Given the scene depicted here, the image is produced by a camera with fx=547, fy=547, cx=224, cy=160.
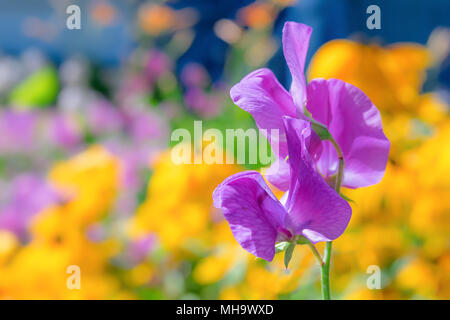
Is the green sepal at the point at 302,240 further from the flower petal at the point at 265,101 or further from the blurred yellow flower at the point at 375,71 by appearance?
the blurred yellow flower at the point at 375,71

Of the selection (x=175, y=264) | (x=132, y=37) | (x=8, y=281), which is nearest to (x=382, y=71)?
(x=175, y=264)

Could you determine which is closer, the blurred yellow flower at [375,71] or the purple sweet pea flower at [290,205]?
the purple sweet pea flower at [290,205]

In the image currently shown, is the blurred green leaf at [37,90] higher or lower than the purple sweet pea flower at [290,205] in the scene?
higher

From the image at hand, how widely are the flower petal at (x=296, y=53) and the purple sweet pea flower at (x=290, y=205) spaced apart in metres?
0.02

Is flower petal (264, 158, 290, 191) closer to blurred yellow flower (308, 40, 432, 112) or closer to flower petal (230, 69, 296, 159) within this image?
flower petal (230, 69, 296, 159)

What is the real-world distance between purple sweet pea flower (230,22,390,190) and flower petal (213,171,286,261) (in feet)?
0.06

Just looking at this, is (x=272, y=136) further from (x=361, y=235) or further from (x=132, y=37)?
(x=132, y=37)

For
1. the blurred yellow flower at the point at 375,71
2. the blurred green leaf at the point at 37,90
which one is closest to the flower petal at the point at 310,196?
the blurred yellow flower at the point at 375,71

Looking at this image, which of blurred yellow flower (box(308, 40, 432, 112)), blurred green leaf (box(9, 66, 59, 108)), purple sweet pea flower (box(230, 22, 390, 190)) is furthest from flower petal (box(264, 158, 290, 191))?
blurred green leaf (box(9, 66, 59, 108))

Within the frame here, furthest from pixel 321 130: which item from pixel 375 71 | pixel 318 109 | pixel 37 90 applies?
pixel 37 90

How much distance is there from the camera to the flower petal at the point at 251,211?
0.63ft

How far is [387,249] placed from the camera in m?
0.44

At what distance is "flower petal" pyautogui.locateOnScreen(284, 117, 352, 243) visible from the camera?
190mm

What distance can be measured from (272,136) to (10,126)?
0.77 m
